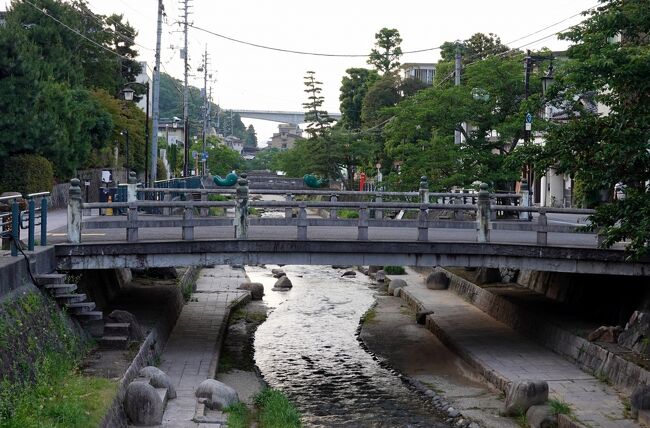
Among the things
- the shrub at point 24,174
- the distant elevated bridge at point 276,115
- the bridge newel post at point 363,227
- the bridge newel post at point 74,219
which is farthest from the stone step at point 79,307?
the distant elevated bridge at point 276,115

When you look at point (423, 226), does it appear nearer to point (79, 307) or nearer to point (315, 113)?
point (79, 307)

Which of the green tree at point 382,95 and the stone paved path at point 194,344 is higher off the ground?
the green tree at point 382,95

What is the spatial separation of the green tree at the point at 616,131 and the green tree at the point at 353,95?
7130 cm

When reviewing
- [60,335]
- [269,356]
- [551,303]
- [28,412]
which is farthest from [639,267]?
[28,412]

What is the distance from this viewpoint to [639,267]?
73.4ft

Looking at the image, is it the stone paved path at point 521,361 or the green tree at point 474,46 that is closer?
the stone paved path at point 521,361

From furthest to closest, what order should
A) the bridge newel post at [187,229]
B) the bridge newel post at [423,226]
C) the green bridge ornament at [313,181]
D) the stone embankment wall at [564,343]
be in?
1. the green bridge ornament at [313,181]
2. the bridge newel post at [423,226]
3. the bridge newel post at [187,229]
4. the stone embankment wall at [564,343]

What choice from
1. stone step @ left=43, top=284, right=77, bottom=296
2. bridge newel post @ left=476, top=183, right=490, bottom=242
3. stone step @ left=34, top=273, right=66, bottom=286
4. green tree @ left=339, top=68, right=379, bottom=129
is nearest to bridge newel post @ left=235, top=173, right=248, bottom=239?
stone step @ left=43, top=284, right=77, bottom=296

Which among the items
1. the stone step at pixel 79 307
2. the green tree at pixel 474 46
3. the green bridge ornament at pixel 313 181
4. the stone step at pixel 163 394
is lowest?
the stone step at pixel 163 394

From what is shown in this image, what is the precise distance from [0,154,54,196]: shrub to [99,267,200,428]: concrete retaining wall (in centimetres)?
804

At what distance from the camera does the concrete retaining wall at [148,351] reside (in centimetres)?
1462

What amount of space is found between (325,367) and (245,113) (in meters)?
163

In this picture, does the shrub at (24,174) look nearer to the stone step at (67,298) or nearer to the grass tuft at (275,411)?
the stone step at (67,298)

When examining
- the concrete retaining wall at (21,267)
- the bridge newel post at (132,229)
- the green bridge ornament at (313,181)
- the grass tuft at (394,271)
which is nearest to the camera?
the concrete retaining wall at (21,267)
